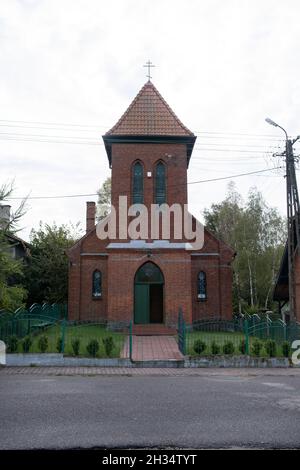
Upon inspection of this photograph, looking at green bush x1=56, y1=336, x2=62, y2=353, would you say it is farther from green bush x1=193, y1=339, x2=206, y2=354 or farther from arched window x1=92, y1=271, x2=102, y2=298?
arched window x1=92, y1=271, x2=102, y2=298

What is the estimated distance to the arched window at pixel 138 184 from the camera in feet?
66.8

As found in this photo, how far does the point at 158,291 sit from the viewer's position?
2008cm

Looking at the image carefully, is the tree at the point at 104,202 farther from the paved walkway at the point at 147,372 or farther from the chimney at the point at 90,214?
the paved walkway at the point at 147,372

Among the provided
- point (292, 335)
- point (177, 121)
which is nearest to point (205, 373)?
point (292, 335)

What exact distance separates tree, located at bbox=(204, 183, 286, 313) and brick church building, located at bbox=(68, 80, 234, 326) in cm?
1197

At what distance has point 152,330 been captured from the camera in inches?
759

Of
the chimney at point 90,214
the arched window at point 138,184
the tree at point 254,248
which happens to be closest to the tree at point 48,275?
the chimney at point 90,214

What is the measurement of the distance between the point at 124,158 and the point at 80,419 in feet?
49.3

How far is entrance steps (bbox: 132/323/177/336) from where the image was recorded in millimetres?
19125

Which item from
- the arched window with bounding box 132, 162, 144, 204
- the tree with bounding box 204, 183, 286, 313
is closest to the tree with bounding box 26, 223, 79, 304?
the arched window with bounding box 132, 162, 144, 204

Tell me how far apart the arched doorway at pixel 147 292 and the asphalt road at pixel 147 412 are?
8448 millimetres

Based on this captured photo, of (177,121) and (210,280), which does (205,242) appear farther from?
(177,121)

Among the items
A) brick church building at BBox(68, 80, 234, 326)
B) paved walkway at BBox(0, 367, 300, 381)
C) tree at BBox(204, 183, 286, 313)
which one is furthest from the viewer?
tree at BBox(204, 183, 286, 313)

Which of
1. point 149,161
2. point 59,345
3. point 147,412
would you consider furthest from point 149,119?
point 147,412
